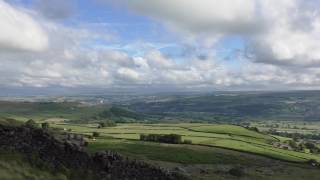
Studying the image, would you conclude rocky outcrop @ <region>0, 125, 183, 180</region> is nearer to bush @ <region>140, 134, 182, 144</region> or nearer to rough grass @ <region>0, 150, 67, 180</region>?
rough grass @ <region>0, 150, 67, 180</region>

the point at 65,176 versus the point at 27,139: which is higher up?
the point at 27,139

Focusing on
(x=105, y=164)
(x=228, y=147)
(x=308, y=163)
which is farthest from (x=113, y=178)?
(x=228, y=147)

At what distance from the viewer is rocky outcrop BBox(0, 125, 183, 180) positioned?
47.9 metres

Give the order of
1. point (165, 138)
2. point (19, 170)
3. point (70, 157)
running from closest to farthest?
point (19, 170) < point (70, 157) < point (165, 138)

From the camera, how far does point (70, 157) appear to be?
49.0 m

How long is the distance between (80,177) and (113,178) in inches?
141

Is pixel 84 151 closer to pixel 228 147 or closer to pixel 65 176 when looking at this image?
pixel 65 176

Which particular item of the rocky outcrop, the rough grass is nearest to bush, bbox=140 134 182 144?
the rocky outcrop

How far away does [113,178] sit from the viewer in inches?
1922

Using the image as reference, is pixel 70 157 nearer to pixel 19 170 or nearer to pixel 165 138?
pixel 19 170

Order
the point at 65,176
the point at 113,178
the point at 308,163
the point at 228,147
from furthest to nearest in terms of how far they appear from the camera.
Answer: the point at 228,147 < the point at 308,163 < the point at 113,178 < the point at 65,176

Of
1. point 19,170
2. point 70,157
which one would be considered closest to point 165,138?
point 70,157

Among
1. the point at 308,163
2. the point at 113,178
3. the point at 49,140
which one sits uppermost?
the point at 49,140

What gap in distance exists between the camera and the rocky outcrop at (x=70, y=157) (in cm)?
4794
